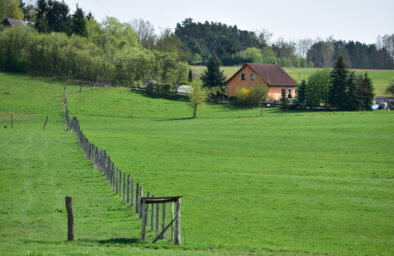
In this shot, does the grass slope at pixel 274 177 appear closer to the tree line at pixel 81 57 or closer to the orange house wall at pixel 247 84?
the orange house wall at pixel 247 84

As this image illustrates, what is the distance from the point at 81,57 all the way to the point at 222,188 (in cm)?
9084

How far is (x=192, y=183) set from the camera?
29.1 meters

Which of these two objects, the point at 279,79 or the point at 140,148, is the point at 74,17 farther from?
the point at 140,148

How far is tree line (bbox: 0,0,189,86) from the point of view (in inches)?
4441

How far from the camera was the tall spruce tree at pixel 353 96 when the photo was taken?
288 feet

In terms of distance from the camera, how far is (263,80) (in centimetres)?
10450

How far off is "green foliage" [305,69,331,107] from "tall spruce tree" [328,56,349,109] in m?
1.14

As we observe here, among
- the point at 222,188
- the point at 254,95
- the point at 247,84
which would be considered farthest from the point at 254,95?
the point at 222,188

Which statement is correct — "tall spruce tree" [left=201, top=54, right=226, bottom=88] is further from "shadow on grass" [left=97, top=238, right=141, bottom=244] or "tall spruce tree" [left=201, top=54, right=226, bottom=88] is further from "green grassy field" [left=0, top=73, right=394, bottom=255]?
"shadow on grass" [left=97, top=238, right=141, bottom=244]

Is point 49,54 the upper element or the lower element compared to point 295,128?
upper

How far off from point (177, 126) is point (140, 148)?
23.2 metres

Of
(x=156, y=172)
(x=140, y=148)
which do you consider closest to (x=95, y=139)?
(x=140, y=148)

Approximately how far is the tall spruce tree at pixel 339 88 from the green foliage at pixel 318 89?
1.14m

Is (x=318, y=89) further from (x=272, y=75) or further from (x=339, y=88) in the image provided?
(x=272, y=75)
